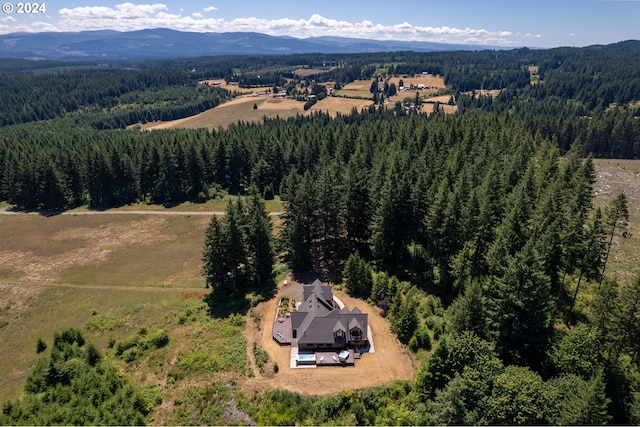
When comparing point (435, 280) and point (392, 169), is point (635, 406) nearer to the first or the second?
point (435, 280)

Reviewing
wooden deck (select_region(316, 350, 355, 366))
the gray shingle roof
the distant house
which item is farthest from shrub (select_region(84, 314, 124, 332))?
wooden deck (select_region(316, 350, 355, 366))

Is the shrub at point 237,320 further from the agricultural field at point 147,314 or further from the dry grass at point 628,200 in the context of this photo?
the dry grass at point 628,200

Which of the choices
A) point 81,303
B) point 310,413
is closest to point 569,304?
point 310,413

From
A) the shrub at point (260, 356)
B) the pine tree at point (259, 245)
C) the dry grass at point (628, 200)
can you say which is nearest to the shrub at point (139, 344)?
the shrub at point (260, 356)

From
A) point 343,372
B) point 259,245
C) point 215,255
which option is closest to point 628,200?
point 343,372

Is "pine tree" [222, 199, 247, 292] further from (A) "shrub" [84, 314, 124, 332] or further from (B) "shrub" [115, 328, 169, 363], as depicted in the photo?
(A) "shrub" [84, 314, 124, 332]

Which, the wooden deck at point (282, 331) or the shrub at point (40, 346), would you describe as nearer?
the wooden deck at point (282, 331)
